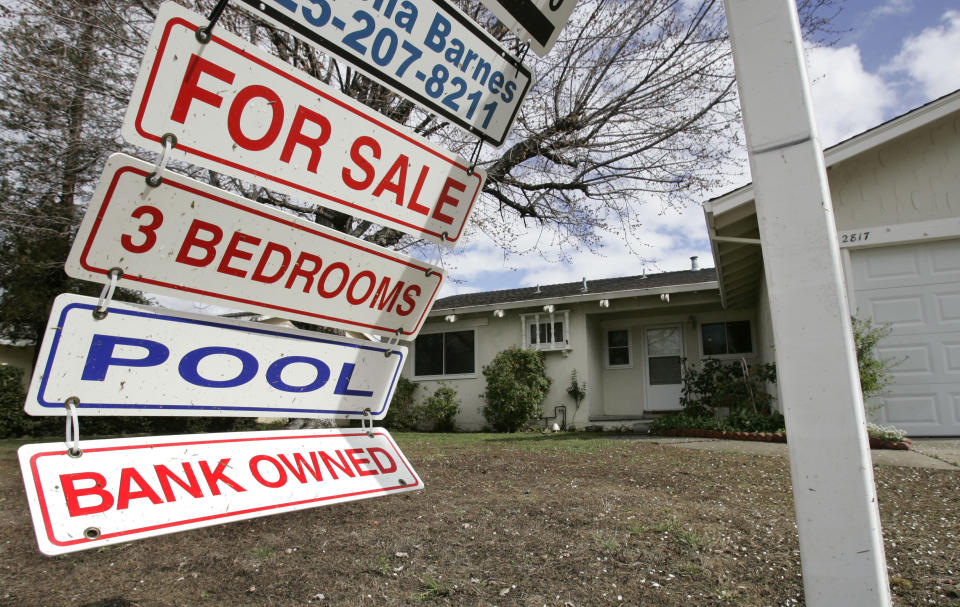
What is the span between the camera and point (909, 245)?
7.97 m

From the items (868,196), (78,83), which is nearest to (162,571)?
(78,83)

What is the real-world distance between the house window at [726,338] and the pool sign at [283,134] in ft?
41.0

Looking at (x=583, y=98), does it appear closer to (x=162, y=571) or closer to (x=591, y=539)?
(x=591, y=539)

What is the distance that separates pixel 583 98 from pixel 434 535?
225 inches

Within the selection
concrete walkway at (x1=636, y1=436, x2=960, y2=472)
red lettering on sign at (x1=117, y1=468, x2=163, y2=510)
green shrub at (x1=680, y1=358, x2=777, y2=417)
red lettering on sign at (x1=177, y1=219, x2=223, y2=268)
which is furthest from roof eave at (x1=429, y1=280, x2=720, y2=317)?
red lettering on sign at (x1=117, y1=468, x2=163, y2=510)

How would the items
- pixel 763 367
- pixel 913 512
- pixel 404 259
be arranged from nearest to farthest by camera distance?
pixel 404 259 → pixel 913 512 → pixel 763 367

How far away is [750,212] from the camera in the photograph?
8703 millimetres

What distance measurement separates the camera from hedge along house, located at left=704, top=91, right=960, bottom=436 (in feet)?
25.2

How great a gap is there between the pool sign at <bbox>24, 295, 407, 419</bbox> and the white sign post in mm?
1331

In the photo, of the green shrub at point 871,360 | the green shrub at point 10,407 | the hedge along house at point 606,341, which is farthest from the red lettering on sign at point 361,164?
the green shrub at point 10,407

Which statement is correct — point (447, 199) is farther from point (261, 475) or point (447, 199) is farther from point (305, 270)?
point (261, 475)

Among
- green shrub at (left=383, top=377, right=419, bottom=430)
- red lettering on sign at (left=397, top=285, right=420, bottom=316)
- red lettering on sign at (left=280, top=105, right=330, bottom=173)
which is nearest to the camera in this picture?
red lettering on sign at (left=280, top=105, right=330, bottom=173)

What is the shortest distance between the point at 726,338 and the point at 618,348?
2.51m

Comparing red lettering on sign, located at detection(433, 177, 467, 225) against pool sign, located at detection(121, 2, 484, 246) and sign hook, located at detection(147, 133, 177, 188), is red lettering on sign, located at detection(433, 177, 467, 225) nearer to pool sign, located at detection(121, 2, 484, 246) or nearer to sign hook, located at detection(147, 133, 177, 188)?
pool sign, located at detection(121, 2, 484, 246)
